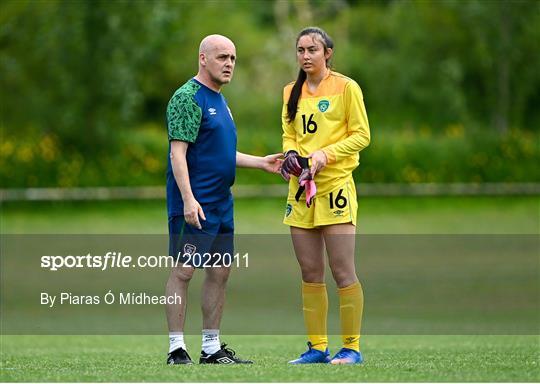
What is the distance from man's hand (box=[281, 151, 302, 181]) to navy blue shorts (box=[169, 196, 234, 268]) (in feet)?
1.25

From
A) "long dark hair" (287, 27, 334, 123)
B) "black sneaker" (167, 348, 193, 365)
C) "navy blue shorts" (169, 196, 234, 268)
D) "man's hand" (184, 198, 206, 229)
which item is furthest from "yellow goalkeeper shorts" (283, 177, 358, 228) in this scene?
"black sneaker" (167, 348, 193, 365)

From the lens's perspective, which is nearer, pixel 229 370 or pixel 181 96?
pixel 229 370

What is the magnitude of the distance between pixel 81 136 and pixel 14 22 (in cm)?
310

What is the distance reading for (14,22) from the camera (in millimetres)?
25766

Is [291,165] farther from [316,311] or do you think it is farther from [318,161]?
[316,311]

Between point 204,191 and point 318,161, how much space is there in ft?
2.23

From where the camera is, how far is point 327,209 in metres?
6.79

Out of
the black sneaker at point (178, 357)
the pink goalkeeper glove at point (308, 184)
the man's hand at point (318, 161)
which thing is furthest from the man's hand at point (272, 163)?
the black sneaker at point (178, 357)

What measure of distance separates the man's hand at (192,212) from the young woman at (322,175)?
60cm

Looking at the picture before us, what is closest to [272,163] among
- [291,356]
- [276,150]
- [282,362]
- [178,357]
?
[282,362]

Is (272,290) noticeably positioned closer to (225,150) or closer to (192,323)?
(192,323)

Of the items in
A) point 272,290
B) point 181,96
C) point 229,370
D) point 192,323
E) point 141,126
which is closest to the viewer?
point 229,370

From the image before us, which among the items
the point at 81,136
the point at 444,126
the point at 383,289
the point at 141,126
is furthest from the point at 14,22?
the point at 383,289

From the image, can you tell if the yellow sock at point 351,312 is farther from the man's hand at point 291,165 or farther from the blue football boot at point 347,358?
the man's hand at point 291,165
